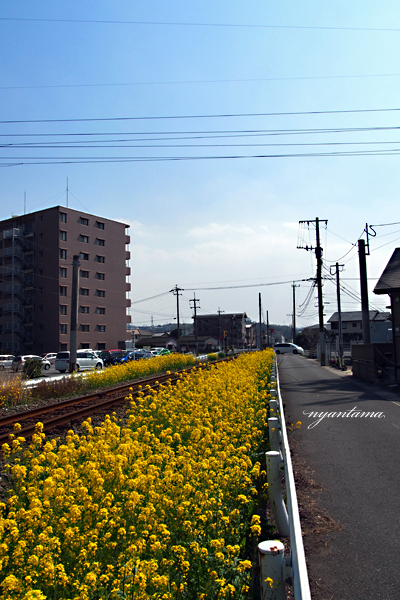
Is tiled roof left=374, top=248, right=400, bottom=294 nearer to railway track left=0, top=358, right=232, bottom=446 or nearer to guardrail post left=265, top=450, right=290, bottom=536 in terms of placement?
railway track left=0, top=358, right=232, bottom=446

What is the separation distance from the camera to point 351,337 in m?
→ 79.4

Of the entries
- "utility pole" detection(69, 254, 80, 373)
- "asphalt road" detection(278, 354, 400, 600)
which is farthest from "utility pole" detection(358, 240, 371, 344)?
"utility pole" detection(69, 254, 80, 373)

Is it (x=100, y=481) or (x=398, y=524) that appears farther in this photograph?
(x=398, y=524)

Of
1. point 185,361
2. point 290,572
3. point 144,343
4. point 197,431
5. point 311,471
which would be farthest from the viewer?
point 144,343

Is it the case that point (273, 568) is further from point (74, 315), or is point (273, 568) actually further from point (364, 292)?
point (364, 292)

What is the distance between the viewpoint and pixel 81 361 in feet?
117

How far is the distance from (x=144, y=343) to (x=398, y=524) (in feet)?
326

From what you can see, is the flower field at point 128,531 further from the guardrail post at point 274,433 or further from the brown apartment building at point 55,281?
the brown apartment building at point 55,281

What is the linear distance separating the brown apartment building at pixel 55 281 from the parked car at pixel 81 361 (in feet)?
67.3

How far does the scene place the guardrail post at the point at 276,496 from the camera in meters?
4.50

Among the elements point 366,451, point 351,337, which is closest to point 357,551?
point 366,451

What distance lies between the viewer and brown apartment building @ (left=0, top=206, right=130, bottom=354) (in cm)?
5772

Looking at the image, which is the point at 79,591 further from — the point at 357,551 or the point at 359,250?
the point at 359,250

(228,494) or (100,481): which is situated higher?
(100,481)
